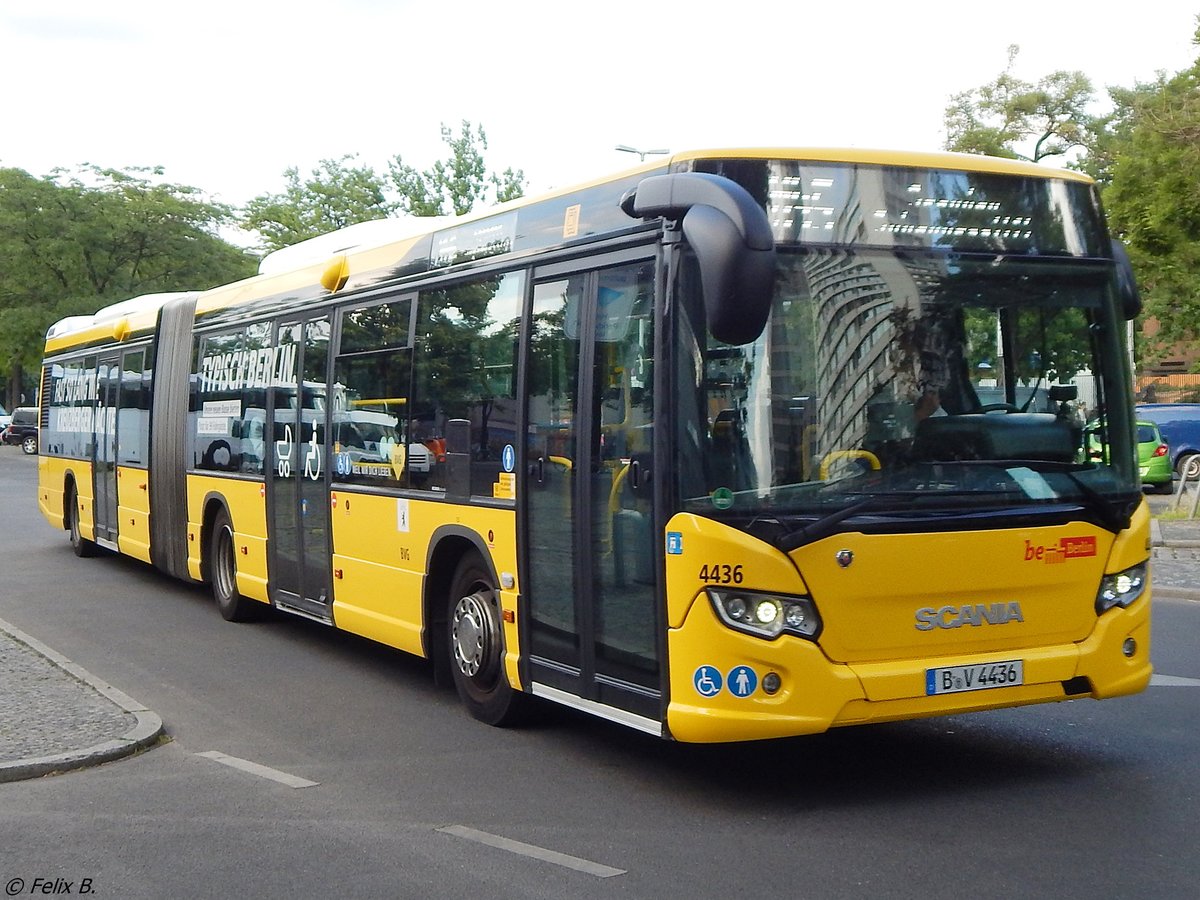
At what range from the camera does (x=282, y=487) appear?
12.0 metres

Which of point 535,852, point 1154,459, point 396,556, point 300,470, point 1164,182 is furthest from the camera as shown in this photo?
point 1154,459

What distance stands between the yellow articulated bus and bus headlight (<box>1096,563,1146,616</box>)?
0.05ft

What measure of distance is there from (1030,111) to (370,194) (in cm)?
2525

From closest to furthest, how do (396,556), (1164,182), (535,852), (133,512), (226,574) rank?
(535,852) < (396,556) < (226,574) < (133,512) < (1164,182)

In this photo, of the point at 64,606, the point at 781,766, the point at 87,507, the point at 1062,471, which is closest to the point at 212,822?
A: the point at 781,766

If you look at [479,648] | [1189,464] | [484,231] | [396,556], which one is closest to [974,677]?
[479,648]

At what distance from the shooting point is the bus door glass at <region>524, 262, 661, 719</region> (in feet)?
22.7

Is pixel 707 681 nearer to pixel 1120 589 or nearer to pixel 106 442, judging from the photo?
pixel 1120 589

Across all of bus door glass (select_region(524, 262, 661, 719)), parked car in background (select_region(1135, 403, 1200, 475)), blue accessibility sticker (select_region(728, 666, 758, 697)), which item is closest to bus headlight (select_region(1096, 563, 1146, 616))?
blue accessibility sticker (select_region(728, 666, 758, 697))

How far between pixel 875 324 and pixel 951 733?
2708mm

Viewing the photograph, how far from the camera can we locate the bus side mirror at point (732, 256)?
613 centimetres

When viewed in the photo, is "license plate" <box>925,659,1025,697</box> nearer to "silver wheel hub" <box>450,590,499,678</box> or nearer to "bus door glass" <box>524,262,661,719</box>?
"bus door glass" <box>524,262,661,719</box>

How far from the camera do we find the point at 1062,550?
6.93m

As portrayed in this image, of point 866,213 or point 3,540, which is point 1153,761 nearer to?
point 866,213
